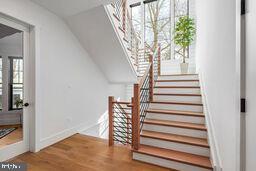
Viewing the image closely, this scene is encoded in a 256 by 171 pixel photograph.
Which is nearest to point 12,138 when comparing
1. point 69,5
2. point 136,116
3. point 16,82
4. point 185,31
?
point 16,82

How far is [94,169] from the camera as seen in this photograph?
6.79ft

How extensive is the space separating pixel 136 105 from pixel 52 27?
2.22 m

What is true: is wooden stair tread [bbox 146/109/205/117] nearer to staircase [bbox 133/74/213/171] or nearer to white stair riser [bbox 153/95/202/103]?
staircase [bbox 133/74/213/171]

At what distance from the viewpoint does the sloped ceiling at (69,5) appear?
8.12 feet

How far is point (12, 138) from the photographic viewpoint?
2.43 meters

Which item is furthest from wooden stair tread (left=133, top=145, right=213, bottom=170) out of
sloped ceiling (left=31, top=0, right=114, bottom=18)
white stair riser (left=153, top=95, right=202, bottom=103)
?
sloped ceiling (left=31, top=0, right=114, bottom=18)

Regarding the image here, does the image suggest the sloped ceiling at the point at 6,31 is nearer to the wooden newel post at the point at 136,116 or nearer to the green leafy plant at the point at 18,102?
the green leafy plant at the point at 18,102

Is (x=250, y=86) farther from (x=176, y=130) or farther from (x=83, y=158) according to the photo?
(x=83, y=158)

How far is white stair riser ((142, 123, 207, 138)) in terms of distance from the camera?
2.33m

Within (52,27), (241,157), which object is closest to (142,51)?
(52,27)

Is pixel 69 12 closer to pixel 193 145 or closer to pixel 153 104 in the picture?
pixel 153 104

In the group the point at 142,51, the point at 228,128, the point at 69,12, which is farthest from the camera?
the point at 142,51

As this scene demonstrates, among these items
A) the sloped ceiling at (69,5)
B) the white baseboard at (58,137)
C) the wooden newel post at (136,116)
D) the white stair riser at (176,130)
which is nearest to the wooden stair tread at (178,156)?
the wooden newel post at (136,116)

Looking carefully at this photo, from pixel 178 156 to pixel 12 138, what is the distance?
2.63 meters
